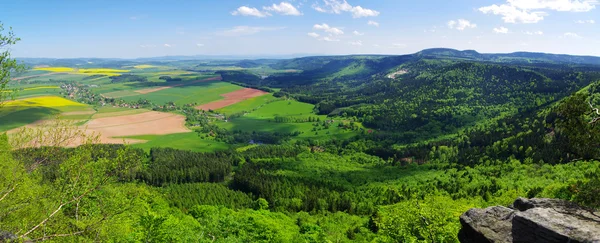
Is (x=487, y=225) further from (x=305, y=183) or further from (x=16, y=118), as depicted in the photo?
(x=16, y=118)

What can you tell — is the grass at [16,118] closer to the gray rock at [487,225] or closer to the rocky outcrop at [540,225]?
the gray rock at [487,225]

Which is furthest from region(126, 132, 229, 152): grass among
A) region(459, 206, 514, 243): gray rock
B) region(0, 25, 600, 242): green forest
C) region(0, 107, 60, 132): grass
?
region(459, 206, 514, 243): gray rock

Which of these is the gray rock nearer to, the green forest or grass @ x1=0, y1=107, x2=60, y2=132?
the green forest

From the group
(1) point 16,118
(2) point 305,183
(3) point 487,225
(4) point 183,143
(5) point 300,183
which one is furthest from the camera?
(1) point 16,118

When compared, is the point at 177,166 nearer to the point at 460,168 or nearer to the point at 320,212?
the point at 320,212

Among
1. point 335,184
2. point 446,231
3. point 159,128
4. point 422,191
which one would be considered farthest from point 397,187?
point 159,128

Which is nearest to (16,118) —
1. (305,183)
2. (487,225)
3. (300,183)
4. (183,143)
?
(183,143)

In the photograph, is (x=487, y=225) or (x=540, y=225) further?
(x=487, y=225)
